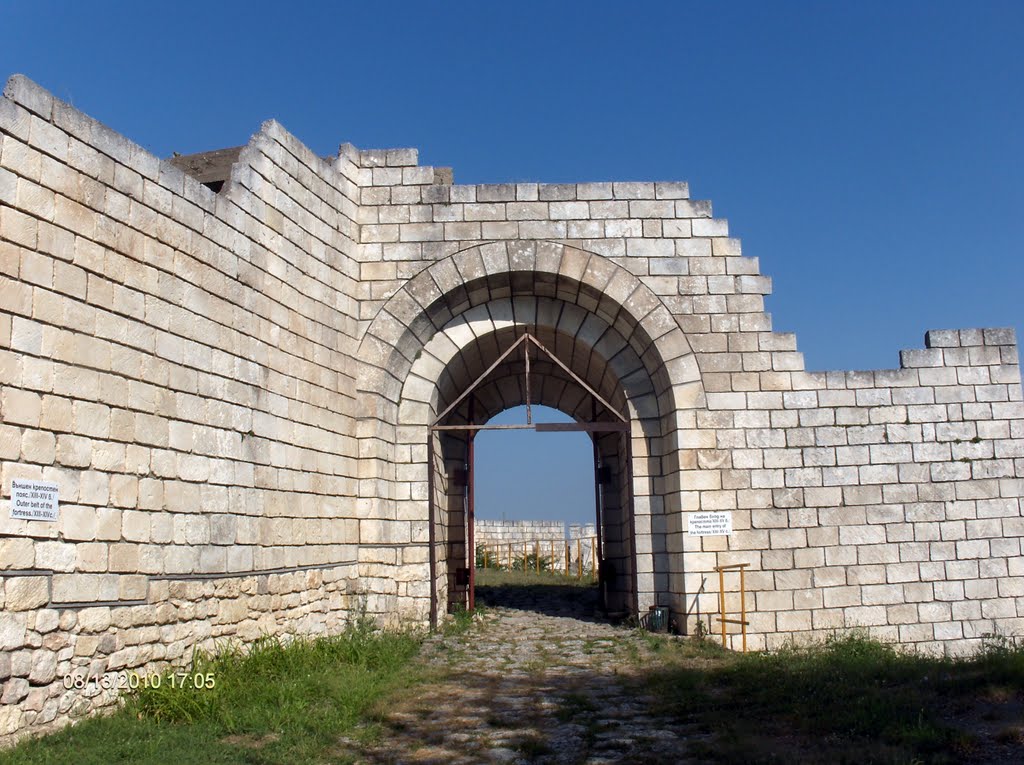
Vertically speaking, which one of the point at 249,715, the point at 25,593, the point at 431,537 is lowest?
the point at 249,715

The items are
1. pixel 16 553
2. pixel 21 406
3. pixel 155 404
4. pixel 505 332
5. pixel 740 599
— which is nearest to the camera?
Result: pixel 16 553

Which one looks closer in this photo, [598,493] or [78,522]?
[78,522]

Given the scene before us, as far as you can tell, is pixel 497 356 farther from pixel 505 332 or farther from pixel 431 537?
pixel 431 537

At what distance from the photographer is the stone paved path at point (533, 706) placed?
5.89 meters

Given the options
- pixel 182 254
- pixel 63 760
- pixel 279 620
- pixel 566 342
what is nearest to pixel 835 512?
pixel 566 342

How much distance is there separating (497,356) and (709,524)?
3.80 meters

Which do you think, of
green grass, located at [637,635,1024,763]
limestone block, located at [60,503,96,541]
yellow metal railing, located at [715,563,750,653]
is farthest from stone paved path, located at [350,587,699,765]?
limestone block, located at [60,503,96,541]

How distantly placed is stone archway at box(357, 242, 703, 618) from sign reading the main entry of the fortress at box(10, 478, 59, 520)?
177 inches

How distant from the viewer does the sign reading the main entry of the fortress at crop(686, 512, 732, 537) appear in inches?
392

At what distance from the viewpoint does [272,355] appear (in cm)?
862

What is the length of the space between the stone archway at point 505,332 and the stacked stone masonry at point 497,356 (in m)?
0.03

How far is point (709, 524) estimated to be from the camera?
9.96 metres

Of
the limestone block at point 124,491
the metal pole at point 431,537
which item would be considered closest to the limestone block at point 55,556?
the limestone block at point 124,491

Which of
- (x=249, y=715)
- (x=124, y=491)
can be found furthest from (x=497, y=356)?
(x=249, y=715)
